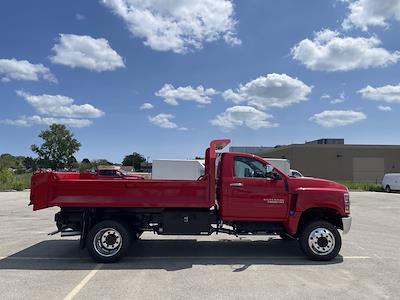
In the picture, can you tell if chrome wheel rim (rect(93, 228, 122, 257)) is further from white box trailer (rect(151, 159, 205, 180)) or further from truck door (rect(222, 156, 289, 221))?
white box trailer (rect(151, 159, 205, 180))

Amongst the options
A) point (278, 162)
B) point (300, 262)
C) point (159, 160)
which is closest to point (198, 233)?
point (300, 262)

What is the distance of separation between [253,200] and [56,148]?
10916 cm

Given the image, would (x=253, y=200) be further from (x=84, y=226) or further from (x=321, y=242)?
(x=84, y=226)

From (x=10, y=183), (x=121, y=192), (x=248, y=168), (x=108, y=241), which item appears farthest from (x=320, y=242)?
(x=10, y=183)

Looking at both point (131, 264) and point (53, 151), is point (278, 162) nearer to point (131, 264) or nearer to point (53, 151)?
point (131, 264)

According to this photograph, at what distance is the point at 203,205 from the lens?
29.3ft

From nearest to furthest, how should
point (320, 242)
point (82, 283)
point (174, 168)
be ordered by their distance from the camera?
point (82, 283)
point (320, 242)
point (174, 168)

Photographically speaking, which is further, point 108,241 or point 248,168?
point 248,168

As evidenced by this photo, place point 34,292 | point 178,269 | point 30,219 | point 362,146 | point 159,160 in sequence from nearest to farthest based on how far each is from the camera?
point 34,292
point 178,269
point 30,219
point 159,160
point 362,146

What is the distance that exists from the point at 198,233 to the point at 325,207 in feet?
8.63

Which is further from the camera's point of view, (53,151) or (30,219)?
(53,151)

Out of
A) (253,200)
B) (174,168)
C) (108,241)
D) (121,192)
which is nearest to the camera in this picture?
(108,241)

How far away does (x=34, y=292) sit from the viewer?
664 cm

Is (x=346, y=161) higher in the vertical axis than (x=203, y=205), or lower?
higher
